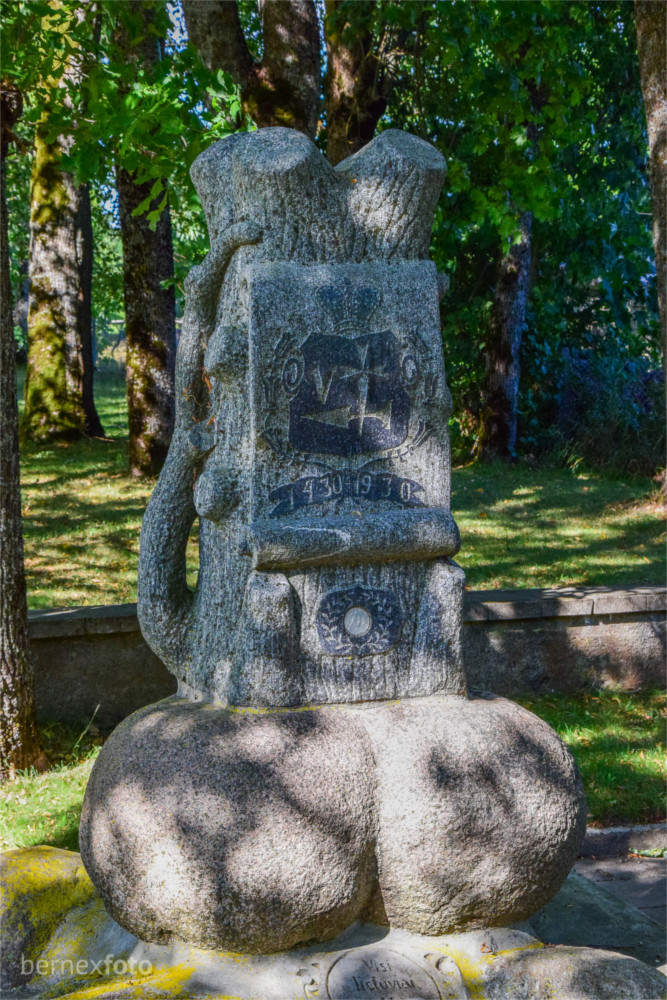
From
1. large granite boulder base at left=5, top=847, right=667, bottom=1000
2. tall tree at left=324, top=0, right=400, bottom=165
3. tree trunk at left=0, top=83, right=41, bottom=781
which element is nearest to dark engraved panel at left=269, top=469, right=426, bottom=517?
large granite boulder base at left=5, top=847, right=667, bottom=1000

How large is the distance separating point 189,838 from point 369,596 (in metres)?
0.92

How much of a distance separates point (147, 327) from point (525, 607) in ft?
19.5

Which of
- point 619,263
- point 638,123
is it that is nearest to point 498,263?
point 619,263

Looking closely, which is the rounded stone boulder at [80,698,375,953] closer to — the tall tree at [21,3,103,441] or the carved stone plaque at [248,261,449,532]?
the carved stone plaque at [248,261,449,532]

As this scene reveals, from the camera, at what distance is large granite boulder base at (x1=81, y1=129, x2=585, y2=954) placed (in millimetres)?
2707

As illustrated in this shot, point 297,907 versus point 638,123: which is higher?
point 638,123

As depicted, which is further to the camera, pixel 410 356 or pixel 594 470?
pixel 594 470

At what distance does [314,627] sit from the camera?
120 inches

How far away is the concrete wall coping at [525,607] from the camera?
19.0 feet

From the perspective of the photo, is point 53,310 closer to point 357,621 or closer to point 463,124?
point 463,124

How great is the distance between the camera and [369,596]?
10.1ft

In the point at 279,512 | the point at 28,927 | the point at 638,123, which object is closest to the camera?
the point at 279,512

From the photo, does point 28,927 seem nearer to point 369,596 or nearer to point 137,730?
point 137,730

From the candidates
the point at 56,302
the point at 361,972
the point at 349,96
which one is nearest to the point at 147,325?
the point at 56,302
